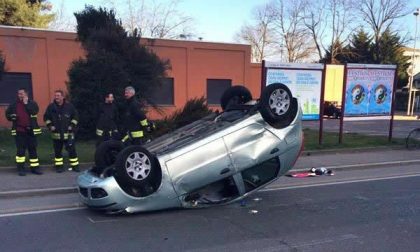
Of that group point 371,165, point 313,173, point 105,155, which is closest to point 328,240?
point 105,155

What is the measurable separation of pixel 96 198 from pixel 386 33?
54.3m

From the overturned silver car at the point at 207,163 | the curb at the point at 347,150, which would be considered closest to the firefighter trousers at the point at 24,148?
the overturned silver car at the point at 207,163

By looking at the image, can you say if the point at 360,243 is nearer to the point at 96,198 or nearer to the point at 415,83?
the point at 96,198

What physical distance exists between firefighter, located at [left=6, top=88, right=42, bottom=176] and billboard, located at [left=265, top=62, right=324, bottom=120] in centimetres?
654

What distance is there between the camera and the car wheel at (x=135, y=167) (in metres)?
6.03

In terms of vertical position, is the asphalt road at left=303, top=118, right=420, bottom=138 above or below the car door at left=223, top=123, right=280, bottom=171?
below

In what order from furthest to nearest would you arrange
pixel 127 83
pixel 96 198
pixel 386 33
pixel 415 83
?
pixel 386 33 < pixel 415 83 < pixel 127 83 < pixel 96 198

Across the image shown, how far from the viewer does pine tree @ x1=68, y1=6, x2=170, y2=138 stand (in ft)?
48.1

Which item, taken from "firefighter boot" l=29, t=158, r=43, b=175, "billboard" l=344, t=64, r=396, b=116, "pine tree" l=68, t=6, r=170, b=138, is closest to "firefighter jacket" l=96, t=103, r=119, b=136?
"firefighter boot" l=29, t=158, r=43, b=175

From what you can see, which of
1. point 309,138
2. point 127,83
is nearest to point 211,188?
point 127,83

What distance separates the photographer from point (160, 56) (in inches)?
953

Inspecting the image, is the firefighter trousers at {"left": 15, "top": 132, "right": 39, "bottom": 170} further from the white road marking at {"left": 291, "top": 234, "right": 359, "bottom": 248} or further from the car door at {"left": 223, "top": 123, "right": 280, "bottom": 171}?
the white road marking at {"left": 291, "top": 234, "right": 359, "bottom": 248}

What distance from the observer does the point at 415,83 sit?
48750mm

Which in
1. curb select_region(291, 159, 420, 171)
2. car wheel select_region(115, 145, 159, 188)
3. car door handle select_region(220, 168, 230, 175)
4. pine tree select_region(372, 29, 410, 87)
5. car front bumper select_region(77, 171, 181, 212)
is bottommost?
curb select_region(291, 159, 420, 171)
